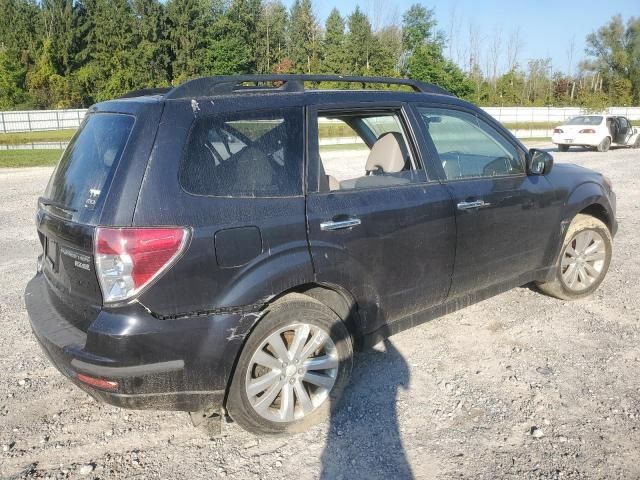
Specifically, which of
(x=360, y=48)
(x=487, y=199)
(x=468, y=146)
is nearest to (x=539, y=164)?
(x=468, y=146)

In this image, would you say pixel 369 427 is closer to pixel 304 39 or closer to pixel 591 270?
pixel 591 270

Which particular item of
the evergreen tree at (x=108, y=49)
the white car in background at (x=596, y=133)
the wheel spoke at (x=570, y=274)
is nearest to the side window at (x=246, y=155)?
the wheel spoke at (x=570, y=274)

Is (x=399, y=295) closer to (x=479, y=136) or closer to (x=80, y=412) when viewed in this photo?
(x=479, y=136)

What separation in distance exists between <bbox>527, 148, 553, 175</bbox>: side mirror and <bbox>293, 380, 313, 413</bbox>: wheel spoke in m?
2.50

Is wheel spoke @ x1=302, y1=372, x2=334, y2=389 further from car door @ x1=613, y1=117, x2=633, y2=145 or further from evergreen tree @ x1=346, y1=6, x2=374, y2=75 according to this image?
evergreen tree @ x1=346, y1=6, x2=374, y2=75

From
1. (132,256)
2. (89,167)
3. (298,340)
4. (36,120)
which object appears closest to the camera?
(132,256)

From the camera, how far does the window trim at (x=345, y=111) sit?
125 inches

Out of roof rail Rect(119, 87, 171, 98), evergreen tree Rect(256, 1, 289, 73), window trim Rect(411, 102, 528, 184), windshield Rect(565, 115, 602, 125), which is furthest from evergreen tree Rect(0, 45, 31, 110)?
window trim Rect(411, 102, 528, 184)

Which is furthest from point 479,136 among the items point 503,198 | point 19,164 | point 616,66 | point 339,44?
point 616,66

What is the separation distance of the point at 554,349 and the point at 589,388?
1.93ft

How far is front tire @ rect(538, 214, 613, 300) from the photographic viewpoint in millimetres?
4836

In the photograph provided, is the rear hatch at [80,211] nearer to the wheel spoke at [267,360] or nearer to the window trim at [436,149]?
the wheel spoke at [267,360]

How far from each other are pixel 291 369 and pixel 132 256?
3.52 ft

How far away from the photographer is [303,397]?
3.15 meters
